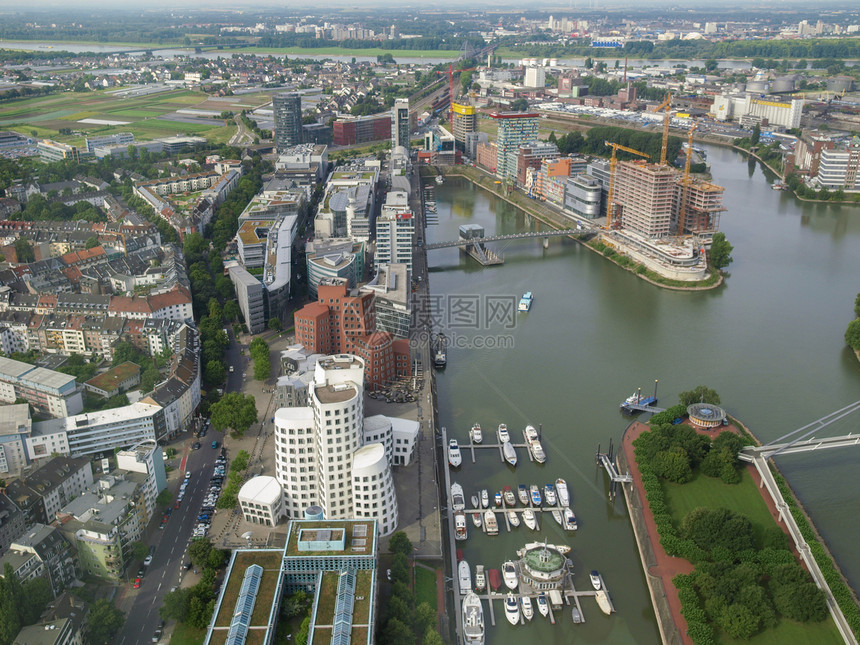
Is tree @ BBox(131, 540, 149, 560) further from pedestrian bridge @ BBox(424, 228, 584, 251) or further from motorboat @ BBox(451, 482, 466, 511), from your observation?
pedestrian bridge @ BBox(424, 228, 584, 251)

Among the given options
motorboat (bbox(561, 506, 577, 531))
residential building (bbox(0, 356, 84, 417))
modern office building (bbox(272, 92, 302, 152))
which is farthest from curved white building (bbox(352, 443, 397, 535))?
modern office building (bbox(272, 92, 302, 152))

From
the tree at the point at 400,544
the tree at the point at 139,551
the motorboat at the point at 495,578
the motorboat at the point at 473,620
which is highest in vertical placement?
the tree at the point at 400,544

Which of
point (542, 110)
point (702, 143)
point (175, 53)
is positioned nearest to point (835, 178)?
point (702, 143)

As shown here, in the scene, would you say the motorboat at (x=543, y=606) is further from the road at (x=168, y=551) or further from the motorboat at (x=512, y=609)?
the road at (x=168, y=551)

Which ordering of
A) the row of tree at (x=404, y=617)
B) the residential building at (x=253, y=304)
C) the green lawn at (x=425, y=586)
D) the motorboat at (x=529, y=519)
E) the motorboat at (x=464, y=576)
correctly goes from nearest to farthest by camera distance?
the row of tree at (x=404, y=617) < the green lawn at (x=425, y=586) < the motorboat at (x=464, y=576) < the motorboat at (x=529, y=519) < the residential building at (x=253, y=304)

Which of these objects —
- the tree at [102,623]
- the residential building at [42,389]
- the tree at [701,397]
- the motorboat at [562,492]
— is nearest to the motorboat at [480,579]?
the motorboat at [562,492]

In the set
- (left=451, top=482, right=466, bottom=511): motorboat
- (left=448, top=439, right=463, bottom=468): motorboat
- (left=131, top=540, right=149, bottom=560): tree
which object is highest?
(left=131, top=540, right=149, bottom=560): tree

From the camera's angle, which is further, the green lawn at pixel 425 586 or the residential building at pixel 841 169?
the residential building at pixel 841 169
